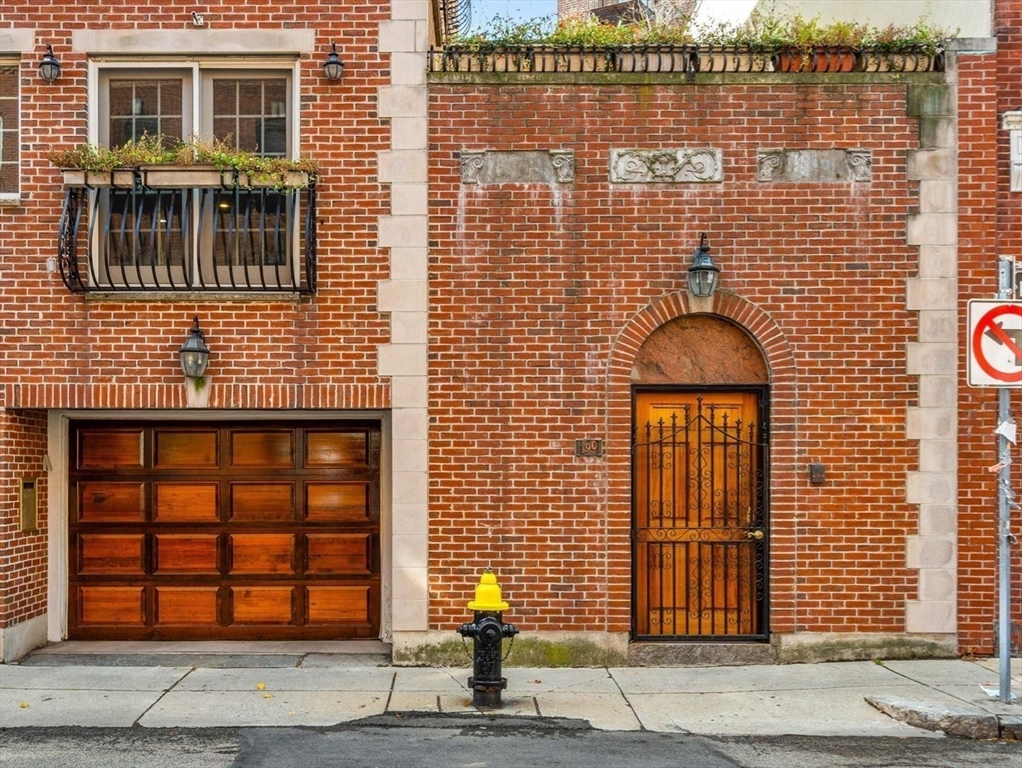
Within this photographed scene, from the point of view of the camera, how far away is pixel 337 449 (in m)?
9.94

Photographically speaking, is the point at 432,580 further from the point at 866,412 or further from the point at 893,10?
the point at 893,10

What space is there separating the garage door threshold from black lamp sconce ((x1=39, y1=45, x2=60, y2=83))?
5.24m

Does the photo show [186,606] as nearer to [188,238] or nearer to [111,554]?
[111,554]

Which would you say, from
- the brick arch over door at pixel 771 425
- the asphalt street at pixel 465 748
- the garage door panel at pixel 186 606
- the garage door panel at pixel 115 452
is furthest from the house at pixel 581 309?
the asphalt street at pixel 465 748

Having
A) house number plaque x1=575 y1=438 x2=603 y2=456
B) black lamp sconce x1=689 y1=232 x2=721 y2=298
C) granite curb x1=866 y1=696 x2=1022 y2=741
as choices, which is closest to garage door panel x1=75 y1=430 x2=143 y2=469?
house number plaque x1=575 y1=438 x2=603 y2=456

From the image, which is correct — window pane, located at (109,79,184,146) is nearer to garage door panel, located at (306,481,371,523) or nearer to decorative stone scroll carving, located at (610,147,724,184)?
garage door panel, located at (306,481,371,523)

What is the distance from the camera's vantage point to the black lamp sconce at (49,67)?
349 inches

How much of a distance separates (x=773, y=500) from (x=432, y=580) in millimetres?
3137

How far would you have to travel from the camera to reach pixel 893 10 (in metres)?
11.1

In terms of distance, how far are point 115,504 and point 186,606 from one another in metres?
1.23

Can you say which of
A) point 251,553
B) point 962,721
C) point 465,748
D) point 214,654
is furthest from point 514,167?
point 962,721

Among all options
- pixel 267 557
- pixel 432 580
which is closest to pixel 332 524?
pixel 267 557

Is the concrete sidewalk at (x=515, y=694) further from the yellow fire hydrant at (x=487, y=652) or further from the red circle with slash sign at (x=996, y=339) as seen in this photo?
the red circle with slash sign at (x=996, y=339)

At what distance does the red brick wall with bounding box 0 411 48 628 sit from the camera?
29.4 feet
